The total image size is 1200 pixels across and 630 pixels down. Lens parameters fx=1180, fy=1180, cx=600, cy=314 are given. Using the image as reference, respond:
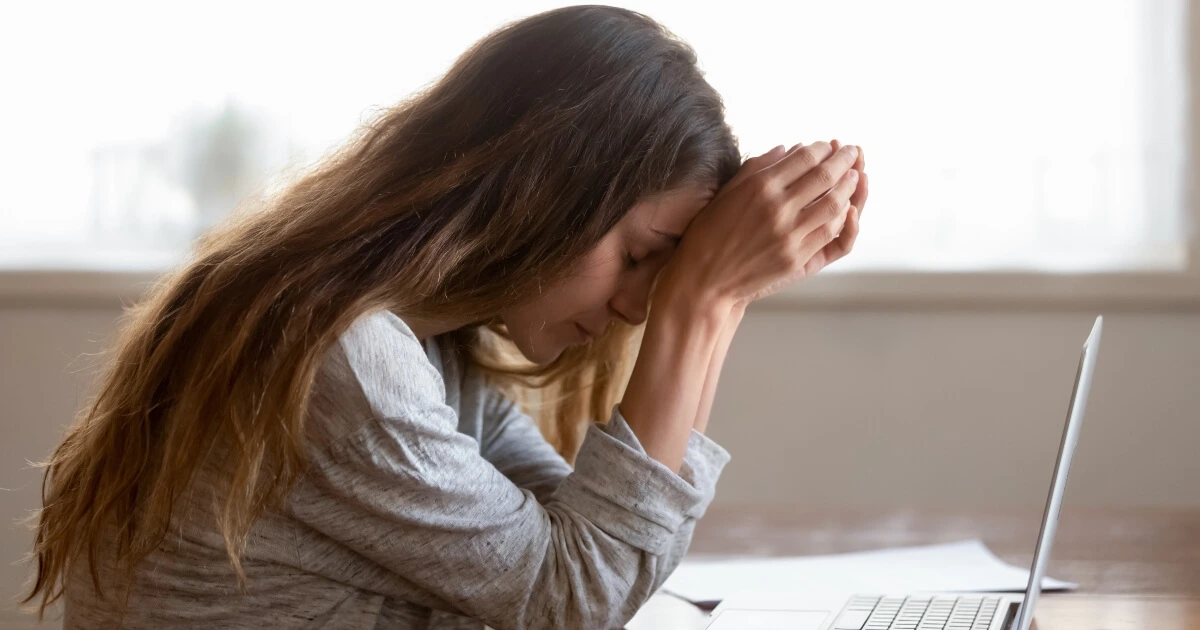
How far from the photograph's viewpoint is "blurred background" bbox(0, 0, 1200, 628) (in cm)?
200

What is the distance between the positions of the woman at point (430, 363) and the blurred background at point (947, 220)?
1076 mm

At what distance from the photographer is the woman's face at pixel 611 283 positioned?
3.14 feet

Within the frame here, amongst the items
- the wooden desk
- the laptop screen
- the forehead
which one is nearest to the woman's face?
the forehead

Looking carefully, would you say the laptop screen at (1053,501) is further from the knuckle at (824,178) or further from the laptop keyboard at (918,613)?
the knuckle at (824,178)

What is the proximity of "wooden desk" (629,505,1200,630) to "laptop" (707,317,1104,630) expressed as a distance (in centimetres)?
3

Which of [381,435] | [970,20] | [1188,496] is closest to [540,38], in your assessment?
[381,435]

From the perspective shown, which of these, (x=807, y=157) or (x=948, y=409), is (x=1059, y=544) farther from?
(x=948, y=409)

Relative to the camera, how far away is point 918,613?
0.82 meters

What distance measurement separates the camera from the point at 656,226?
3.18ft

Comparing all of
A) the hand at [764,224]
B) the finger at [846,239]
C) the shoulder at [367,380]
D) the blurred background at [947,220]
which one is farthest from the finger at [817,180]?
the blurred background at [947,220]

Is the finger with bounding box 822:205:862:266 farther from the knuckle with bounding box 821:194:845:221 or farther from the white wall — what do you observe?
the white wall

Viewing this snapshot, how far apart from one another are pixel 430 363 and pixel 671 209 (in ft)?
0.78

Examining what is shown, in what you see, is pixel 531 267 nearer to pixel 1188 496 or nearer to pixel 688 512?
pixel 688 512

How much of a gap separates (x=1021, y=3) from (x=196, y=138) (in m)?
1.53
